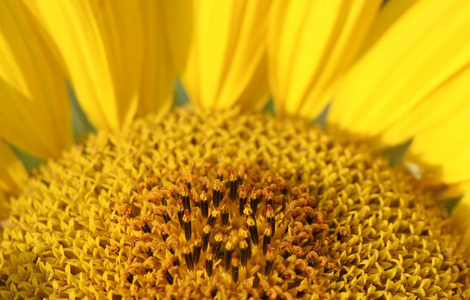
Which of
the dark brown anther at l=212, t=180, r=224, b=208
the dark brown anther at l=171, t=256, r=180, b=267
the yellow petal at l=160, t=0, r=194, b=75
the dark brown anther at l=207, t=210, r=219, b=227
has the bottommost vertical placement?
the dark brown anther at l=171, t=256, r=180, b=267

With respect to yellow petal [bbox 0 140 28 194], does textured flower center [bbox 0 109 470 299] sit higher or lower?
lower

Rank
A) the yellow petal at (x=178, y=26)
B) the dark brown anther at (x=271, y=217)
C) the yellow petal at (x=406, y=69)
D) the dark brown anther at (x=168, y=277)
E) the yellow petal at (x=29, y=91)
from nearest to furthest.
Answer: the dark brown anther at (x=168, y=277) < the dark brown anther at (x=271, y=217) < the yellow petal at (x=29, y=91) < the yellow petal at (x=406, y=69) < the yellow petal at (x=178, y=26)

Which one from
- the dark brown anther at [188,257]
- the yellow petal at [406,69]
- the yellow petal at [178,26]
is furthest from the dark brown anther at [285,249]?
the yellow petal at [178,26]

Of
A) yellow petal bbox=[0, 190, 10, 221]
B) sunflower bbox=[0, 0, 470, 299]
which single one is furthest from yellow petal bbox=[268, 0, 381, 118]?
yellow petal bbox=[0, 190, 10, 221]

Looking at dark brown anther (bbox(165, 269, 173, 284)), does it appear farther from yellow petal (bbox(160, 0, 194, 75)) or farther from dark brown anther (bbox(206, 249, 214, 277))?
yellow petal (bbox(160, 0, 194, 75))

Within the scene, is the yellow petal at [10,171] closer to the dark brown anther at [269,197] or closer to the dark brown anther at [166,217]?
the dark brown anther at [166,217]

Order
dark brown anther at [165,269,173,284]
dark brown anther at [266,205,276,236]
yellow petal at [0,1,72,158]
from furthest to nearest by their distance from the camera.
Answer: yellow petal at [0,1,72,158] → dark brown anther at [266,205,276,236] → dark brown anther at [165,269,173,284]

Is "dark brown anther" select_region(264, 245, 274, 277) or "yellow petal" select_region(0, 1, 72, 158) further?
"yellow petal" select_region(0, 1, 72, 158)

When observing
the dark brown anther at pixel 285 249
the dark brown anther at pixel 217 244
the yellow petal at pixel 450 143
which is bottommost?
the dark brown anther at pixel 285 249

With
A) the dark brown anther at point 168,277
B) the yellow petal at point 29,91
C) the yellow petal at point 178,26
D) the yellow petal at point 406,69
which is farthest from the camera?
the yellow petal at point 178,26
